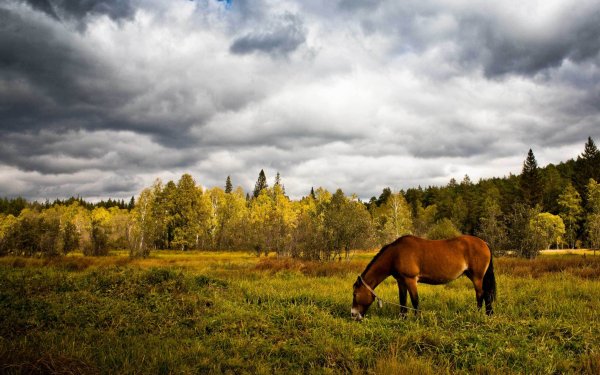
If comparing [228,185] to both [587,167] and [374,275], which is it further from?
[374,275]

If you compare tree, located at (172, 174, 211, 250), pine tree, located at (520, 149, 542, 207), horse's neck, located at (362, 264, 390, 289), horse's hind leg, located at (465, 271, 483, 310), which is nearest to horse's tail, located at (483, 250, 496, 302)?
horse's hind leg, located at (465, 271, 483, 310)

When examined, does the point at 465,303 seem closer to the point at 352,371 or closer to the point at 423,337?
the point at 423,337

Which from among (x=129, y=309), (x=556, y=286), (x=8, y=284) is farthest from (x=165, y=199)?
(x=556, y=286)

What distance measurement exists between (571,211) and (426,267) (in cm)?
8013

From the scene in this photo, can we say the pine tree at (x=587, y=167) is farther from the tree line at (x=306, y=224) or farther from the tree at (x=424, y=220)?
the tree at (x=424, y=220)

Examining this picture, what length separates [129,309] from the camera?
32.3 ft

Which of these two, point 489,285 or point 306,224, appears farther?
point 306,224

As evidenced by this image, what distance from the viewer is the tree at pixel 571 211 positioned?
69875 mm

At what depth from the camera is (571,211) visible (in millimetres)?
70562

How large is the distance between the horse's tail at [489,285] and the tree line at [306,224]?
2825cm

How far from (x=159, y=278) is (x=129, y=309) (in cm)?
357

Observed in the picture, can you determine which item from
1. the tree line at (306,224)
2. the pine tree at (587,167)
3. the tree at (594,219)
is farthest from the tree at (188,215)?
the pine tree at (587,167)

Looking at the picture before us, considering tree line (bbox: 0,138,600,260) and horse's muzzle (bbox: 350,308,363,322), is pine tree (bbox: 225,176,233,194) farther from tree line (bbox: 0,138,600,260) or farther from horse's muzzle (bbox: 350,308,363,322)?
horse's muzzle (bbox: 350,308,363,322)

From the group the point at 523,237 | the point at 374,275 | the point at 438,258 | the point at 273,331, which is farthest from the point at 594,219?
the point at 273,331
